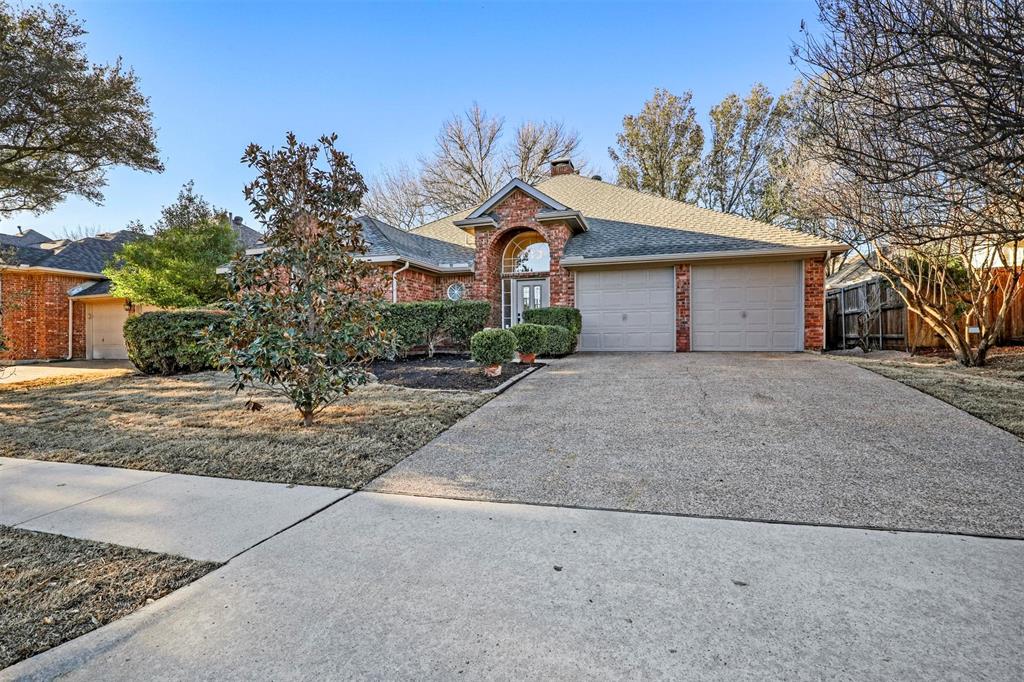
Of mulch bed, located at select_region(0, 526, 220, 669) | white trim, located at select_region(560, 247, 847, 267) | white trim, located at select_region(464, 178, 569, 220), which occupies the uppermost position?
white trim, located at select_region(464, 178, 569, 220)

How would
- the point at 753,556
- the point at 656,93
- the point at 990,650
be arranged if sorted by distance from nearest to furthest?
the point at 990,650
the point at 753,556
the point at 656,93

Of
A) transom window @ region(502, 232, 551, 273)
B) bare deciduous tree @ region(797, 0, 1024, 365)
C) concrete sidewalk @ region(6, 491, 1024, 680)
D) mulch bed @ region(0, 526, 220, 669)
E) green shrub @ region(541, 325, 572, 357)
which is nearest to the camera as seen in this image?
concrete sidewalk @ region(6, 491, 1024, 680)

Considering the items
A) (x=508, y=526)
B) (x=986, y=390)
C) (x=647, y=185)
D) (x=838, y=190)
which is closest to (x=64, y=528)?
(x=508, y=526)

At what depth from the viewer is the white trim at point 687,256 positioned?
11.5 metres

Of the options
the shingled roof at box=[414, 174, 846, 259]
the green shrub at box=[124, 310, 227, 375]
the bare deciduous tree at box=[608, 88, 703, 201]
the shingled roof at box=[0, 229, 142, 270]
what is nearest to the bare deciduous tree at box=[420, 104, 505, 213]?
the bare deciduous tree at box=[608, 88, 703, 201]

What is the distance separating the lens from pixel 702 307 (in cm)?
1255

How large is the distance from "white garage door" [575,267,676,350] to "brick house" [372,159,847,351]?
27mm

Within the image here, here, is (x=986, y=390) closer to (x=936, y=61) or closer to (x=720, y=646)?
(x=936, y=61)

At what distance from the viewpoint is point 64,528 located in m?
A: 3.08

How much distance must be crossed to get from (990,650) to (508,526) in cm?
217

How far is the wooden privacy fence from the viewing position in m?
11.8

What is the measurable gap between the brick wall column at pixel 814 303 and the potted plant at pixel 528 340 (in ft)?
22.7

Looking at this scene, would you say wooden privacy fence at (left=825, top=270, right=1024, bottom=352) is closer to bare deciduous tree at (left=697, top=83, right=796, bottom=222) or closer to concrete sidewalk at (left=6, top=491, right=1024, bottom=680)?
bare deciduous tree at (left=697, top=83, right=796, bottom=222)

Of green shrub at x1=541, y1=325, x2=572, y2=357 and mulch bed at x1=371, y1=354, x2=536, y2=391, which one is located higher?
green shrub at x1=541, y1=325, x2=572, y2=357
